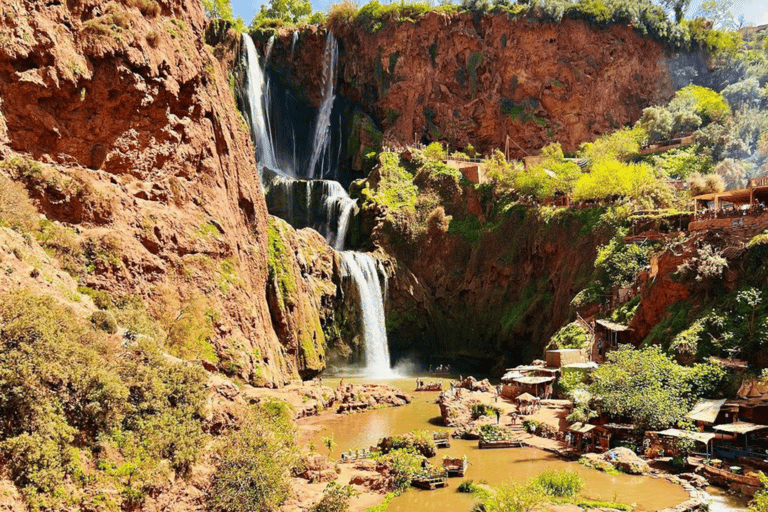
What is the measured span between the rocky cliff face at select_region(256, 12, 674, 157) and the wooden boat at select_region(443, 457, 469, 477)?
5132cm

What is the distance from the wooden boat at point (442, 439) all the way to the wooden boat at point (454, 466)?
3953 millimetres

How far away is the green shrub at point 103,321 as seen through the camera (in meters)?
20.7

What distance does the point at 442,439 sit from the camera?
29453 mm

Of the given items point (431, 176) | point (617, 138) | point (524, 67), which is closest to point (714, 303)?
point (431, 176)

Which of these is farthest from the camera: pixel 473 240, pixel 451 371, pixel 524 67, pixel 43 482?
pixel 524 67

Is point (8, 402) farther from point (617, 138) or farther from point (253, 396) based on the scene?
point (617, 138)

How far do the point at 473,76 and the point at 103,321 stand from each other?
59405 mm

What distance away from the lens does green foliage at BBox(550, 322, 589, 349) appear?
3962 cm

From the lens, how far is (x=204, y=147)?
34438 mm

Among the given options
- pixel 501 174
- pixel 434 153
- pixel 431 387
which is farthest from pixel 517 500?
pixel 434 153

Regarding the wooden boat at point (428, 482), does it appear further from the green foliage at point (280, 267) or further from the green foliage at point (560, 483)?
the green foliage at point (280, 267)

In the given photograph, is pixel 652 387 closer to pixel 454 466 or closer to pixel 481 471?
pixel 481 471

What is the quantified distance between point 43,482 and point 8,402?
207cm

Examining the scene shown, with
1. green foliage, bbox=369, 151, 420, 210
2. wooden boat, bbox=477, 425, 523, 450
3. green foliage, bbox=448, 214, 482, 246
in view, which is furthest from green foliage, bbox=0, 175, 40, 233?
green foliage, bbox=448, 214, 482, 246
